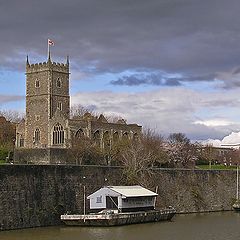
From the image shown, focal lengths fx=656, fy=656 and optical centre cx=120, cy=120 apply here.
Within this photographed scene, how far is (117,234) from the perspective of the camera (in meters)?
45.3

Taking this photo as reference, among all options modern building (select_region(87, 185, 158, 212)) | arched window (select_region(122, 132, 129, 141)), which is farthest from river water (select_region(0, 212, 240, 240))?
arched window (select_region(122, 132, 129, 141))

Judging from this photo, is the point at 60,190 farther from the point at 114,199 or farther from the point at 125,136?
the point at 125,136

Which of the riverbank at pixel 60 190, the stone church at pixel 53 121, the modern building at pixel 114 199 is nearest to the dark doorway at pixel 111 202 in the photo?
the modern building at pixel 114 199

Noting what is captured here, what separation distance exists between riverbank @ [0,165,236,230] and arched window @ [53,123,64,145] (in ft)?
110

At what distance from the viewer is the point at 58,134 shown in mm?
98062

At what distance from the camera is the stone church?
9669 cm

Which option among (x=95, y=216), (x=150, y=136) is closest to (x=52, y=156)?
(x=150, y=136)

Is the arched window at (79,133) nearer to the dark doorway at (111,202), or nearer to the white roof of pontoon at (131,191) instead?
the white roof of pontoon at (131,191)

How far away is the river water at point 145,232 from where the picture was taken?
4378cm

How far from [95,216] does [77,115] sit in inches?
2860

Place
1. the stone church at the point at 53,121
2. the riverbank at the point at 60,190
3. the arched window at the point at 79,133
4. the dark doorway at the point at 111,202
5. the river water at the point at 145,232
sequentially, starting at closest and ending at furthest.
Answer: the river water at the point at 145,232 < the riverbank at the point at 60,190 < the dark doorway at the point at 111,202 < the arched window at the point at 79,133 < the stone church at the point at 53,121

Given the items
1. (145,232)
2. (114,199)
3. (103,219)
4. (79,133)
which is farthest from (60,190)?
(79,133)

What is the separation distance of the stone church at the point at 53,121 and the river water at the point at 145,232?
4394 cm

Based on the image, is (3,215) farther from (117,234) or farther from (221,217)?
(221,217)
